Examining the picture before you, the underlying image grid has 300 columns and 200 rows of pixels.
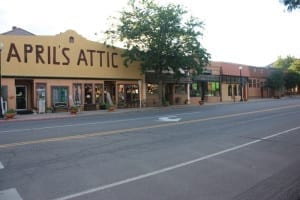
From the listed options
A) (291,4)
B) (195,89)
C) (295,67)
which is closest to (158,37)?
(195,89)

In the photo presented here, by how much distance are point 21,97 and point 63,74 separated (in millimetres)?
3805

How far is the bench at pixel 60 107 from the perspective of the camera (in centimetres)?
3203

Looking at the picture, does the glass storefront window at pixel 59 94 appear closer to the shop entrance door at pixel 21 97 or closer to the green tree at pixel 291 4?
the shop entrance door at pixel 21 97

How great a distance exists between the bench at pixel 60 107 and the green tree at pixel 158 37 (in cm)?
735

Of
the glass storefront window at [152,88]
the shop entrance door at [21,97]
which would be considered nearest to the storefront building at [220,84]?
the glass storefront window at [152,88]

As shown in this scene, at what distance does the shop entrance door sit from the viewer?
101 feet

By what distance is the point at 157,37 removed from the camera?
36.0m

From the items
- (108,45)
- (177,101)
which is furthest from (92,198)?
(177,101)

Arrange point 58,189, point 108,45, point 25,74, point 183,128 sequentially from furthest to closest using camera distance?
point 108,45 → point 25,74 → point 183,128 → point 58,189

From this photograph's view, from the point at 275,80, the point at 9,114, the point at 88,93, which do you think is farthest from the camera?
the point at 275,80

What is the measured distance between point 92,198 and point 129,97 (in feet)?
107

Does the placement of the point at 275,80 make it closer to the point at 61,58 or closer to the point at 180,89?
the point at 180,89

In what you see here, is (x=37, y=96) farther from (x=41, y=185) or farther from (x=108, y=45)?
(x=41, y=185)

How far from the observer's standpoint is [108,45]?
1449 inches
